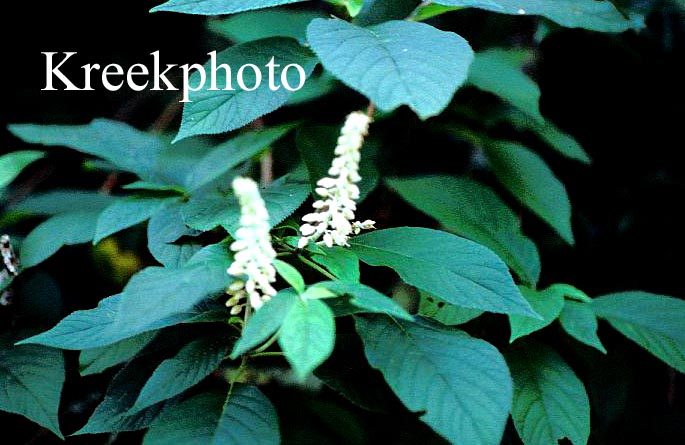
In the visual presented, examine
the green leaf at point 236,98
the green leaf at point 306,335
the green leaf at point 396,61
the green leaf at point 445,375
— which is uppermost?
the green leaf at point 396,61

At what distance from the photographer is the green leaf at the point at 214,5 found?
961 mm

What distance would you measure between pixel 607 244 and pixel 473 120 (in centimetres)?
57

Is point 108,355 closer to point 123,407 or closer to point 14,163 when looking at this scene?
point 123,407

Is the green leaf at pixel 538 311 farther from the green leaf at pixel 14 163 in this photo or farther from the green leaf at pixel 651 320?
the green leaf at pixel 14 163

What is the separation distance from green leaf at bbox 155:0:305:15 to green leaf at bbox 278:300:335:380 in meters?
0.49

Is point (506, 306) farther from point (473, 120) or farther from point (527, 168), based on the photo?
point (473, 120)

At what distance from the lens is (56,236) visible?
128 centimetres

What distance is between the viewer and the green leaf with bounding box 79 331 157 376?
1007 millimetres

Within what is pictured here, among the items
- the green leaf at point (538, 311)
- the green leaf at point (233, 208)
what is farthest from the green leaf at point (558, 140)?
the green leaf at point (233, 208)

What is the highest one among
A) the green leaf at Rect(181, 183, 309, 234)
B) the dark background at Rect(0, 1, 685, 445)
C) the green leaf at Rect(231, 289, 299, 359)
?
the green leaf at Rect(231, 289, 299, 359)

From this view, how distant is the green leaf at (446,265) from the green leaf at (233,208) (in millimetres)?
110

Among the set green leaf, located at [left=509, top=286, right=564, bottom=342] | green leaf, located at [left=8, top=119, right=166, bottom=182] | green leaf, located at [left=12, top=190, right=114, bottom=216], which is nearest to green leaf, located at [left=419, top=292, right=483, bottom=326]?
green leaf, located at [left=509, top=286, right=564, bottom=342]

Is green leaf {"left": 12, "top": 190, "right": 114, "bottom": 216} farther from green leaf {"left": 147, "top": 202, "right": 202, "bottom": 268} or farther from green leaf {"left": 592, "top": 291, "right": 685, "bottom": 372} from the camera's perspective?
green leaf {"left": 592, "top": 291, "right": 685, "bottom": 372}

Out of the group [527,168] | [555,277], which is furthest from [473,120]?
[555,277]
